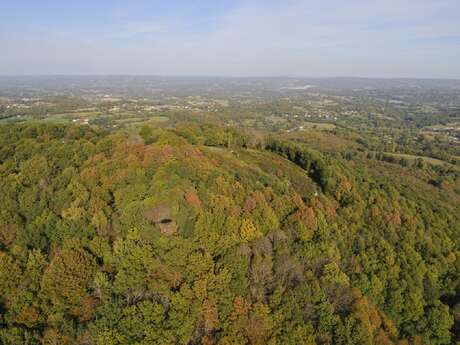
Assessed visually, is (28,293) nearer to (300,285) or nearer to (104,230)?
(104,230)

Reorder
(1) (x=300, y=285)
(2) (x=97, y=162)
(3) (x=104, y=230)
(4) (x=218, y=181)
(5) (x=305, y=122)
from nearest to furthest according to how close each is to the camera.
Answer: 1. (1) (x=300, y=285)
2. (3) (x=104, y=230)
3. (4) (x=218, y=181)
4. (2) (x=97, y=162)
5. (5) (x=305, y=122)

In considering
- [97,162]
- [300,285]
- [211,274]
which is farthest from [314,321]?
[97,162]

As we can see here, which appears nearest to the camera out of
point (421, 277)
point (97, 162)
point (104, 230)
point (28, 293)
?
point (28, 293)

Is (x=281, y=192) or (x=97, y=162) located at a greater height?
(x=97, y=162)

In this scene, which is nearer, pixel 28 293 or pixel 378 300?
pixel 28 293

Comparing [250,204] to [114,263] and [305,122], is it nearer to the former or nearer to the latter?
[114,263]

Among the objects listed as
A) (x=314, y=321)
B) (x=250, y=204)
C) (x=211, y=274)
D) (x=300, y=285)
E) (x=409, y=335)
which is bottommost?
(x=409, y=335)

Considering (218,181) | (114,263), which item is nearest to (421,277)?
(218,181)
